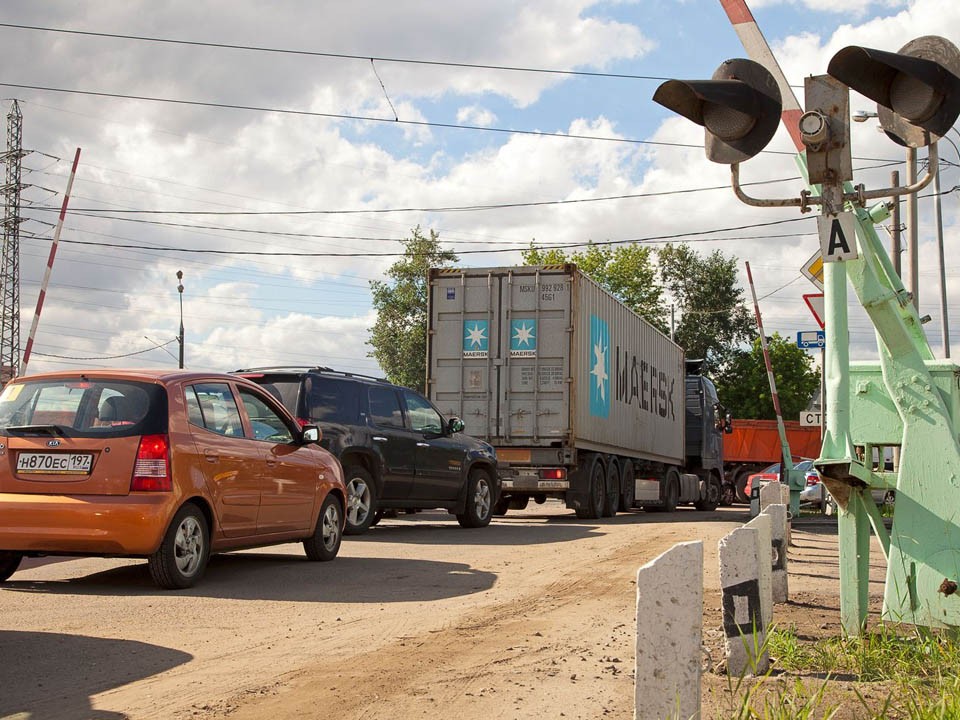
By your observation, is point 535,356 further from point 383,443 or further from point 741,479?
point 741,479

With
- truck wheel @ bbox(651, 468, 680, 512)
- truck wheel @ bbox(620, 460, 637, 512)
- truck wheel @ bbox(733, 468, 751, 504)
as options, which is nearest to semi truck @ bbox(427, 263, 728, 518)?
truck wheel @ bbox(620, 460, 637, 512)

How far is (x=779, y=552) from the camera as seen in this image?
8.30m

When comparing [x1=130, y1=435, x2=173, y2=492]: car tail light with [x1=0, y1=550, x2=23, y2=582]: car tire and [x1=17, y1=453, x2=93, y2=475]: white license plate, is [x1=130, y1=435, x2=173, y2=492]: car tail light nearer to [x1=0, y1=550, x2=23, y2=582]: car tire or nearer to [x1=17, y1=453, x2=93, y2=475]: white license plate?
[x1=17, y1=453, x2=93, y2=475]: white license plate

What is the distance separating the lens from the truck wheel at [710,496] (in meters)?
30.2

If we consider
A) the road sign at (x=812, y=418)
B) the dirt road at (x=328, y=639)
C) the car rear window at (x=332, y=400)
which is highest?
the road sign at (x=812, y=418)

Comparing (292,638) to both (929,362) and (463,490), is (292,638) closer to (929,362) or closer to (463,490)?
(929,362)

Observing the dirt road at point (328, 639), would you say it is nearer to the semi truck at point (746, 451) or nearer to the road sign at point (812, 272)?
the road sign at point (812, 272)

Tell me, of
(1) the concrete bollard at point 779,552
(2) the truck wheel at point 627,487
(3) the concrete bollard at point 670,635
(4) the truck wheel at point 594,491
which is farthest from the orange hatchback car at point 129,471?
(2) the truck wheel at point 627,487

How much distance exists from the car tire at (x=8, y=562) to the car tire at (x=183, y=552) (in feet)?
3.59

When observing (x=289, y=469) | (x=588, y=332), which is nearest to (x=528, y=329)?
(x=588, y=332)

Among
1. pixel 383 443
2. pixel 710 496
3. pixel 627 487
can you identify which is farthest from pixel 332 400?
pixel 710 496

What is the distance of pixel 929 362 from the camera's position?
6836 millimetres

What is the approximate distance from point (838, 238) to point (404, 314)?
79.6 metres

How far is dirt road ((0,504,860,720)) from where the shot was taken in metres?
4.99
